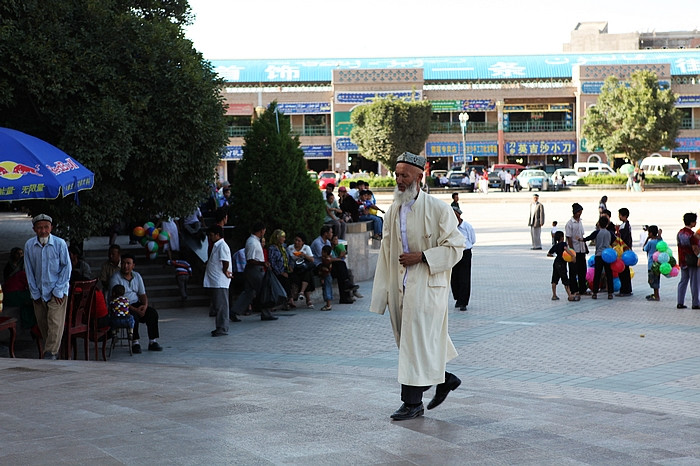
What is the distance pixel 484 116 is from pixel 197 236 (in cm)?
5639

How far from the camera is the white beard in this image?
6.23m

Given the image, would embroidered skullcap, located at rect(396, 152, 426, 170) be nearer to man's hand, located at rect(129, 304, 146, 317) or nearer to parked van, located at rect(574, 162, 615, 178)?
man's hand, located at rect(129, 304, 146, 317)

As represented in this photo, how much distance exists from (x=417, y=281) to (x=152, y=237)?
10.1 metres

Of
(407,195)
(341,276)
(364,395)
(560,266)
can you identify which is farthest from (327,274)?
(407,195)

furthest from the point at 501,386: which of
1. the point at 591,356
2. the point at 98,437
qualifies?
the point at 98,437

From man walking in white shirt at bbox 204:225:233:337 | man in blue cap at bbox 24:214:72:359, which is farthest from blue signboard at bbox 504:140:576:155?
man in blue cap at bbox 24:214:72:359

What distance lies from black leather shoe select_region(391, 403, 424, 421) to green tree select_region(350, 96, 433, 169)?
50467 millimetres

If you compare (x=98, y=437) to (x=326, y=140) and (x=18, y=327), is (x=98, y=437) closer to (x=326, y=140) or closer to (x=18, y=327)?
(x=18, y=327)

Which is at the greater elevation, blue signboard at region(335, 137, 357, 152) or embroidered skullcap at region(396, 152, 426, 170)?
blue signboard at region(335, 137, 357, 152)

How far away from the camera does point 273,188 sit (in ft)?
50.1

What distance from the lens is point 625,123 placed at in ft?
183

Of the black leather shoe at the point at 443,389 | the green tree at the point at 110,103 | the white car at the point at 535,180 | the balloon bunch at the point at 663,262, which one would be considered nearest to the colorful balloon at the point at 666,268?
the balloon bunch at the point at 663,262

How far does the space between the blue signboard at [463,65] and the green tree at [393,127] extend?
36.1 feet

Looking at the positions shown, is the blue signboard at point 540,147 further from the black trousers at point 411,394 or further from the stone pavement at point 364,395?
the black trousers at point 411,394
